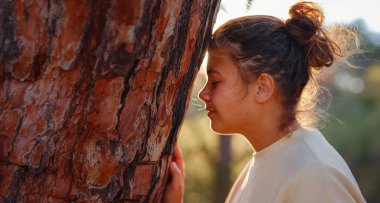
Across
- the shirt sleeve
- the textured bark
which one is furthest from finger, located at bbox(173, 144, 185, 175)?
the shirt sleeve

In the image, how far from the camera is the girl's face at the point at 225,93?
212 centimetres

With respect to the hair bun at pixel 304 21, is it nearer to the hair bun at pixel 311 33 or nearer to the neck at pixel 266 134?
the hair bun at pixel 311 33

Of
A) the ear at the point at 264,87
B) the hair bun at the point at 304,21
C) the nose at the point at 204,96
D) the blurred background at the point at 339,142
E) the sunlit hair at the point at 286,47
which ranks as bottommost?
the blurred background at the point at 339,142

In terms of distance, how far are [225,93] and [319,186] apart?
1.41ft

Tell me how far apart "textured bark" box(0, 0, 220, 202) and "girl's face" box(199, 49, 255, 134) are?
490 millimetres

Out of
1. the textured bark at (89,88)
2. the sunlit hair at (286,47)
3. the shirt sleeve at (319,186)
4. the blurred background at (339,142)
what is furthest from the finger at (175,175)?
the blurred background at (339,142)

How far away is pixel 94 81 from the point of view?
1.45 meters

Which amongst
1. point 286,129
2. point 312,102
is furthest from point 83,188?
point 312,102

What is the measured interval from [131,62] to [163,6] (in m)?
0.14

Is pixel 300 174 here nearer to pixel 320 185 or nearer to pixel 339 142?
pixel 320 185

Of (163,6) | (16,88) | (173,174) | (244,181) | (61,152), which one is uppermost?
(163,6)

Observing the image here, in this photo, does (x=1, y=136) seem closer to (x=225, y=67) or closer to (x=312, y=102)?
(x=225, y=67)

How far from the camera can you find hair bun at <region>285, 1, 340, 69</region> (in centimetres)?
216

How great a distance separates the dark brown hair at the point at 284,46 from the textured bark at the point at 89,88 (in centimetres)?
51
